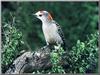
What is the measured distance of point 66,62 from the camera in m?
5.81

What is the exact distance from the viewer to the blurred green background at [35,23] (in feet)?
19.1

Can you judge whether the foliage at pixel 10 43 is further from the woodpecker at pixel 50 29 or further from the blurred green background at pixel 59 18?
the woodpecker at pixel 50 29

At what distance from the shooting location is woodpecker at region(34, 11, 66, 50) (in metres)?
5.72

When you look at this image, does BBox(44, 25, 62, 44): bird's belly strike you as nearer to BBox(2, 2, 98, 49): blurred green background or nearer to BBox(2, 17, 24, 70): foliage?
BBox(2, 2, 98, 49): blurred green background

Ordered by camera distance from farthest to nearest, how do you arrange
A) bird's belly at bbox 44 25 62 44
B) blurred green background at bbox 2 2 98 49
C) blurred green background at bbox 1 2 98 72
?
blurred green background at bbox 2 2 98 49, blurred green background at bbox 1 2 98 72, bird's belly at bbox 44 25 62 44

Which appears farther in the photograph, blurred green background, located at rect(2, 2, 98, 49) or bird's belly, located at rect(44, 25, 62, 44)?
blurred green background, located at rect(2, 2, 98, 49)

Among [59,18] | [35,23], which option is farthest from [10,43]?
[59,18]

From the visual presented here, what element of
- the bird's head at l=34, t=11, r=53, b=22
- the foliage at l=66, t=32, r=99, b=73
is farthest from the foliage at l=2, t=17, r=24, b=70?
the foliage at l=66, t=32, r=99, b=73

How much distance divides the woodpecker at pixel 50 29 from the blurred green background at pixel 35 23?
77 mm

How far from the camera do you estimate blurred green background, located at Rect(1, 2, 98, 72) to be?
229 inches

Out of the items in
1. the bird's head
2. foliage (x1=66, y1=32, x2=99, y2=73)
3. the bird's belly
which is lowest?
foliage (x1=66, y1=32, x2=99, y2=73)

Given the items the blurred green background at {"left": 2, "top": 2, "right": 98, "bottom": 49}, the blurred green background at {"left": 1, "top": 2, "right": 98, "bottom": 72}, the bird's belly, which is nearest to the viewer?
the bird's belly

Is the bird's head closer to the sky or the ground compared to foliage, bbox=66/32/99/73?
closer to the sky

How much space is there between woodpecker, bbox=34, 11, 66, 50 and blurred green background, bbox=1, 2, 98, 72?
0.08 metres
